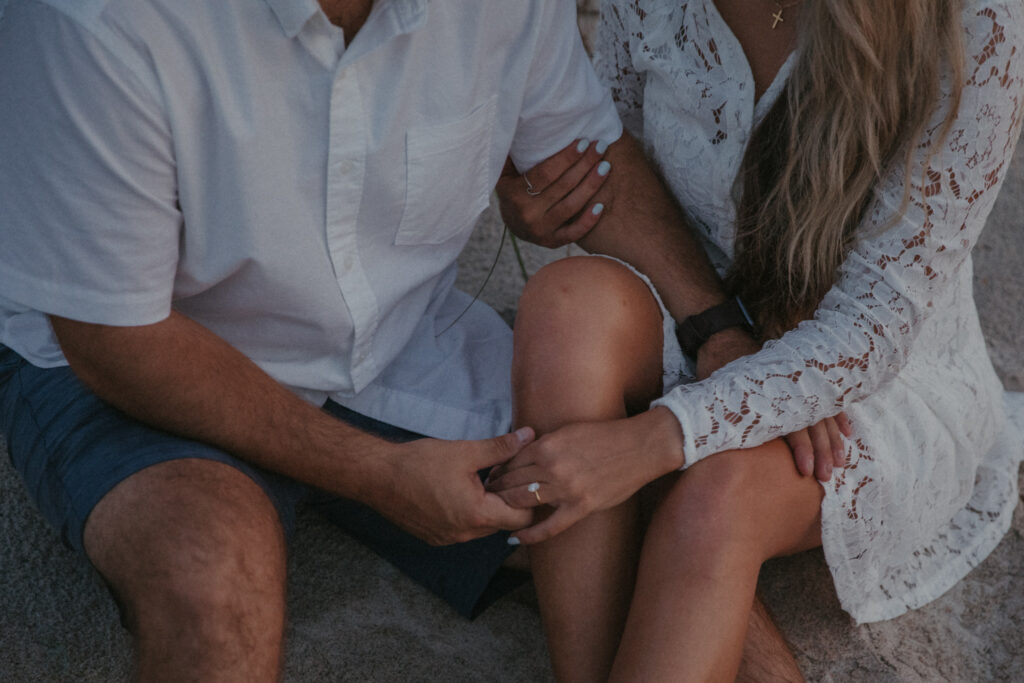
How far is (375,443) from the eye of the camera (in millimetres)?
1251

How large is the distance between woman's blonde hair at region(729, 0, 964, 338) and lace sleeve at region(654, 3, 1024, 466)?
25 mm

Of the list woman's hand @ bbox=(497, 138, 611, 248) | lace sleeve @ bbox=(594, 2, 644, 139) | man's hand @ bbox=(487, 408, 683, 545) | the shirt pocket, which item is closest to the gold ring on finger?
man's hand @ bbox=(487, 408, 683, 545)

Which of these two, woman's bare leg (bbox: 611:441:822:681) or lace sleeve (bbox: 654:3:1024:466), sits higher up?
lace sleeve (bbox: 654:3:1024:466)

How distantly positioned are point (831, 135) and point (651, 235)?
301 millimetres

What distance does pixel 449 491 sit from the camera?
3.99 feet

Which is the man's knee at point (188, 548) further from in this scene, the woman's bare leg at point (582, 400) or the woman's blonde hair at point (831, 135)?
the woman's blonde hair at point (831, 135)

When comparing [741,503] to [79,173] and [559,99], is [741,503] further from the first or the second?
[79,173]

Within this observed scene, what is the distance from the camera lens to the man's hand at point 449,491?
4.00 ft

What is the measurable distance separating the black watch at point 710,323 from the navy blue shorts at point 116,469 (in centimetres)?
37

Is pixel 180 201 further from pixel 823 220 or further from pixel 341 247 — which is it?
pixel 823 220

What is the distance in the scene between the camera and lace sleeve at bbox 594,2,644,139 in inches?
61.7

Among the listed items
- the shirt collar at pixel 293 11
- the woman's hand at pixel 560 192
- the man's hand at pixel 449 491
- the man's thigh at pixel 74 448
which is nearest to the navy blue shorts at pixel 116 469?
the man's thigh at pixel 74 448

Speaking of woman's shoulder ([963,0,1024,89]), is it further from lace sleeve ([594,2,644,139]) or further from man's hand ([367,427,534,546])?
man's hand ([367,427,534,546])

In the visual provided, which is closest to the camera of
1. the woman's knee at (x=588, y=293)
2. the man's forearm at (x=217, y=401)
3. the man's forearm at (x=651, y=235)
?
the man's forearm at (x=217, y=401)
